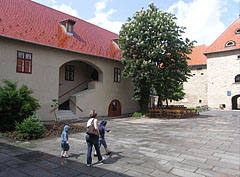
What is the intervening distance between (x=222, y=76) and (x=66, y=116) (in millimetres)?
28066

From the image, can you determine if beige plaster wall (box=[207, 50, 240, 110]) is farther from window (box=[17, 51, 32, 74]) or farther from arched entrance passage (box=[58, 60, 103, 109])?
window (box=[17, 51, 32, 74])

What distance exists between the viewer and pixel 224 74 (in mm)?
32312

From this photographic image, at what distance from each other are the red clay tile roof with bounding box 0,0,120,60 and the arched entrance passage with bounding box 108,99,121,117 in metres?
4.56

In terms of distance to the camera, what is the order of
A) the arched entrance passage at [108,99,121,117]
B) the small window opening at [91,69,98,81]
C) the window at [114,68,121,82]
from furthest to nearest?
the small window opening at [91,69,98,81], the window at [114,68,121,82], the arched entrance passage at [108,99,121,117]

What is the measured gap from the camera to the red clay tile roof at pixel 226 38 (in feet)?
105

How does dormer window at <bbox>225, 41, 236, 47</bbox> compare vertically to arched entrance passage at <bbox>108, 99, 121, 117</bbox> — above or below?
above

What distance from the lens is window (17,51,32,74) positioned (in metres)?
12.6

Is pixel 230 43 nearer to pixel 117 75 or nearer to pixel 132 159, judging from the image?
pixel 117 75

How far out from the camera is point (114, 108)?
19719 mm

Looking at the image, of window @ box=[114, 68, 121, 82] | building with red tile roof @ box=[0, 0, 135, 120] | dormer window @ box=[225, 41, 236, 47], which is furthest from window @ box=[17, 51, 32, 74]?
dormer window @ box=[225, 41, 236, 47]

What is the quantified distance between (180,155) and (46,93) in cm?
A: 1069

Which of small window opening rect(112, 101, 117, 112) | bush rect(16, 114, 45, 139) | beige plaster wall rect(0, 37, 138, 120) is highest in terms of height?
beige plaster wall rect(0, 37, 138, 120)

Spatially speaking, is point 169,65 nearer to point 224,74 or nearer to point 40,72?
point 40,72

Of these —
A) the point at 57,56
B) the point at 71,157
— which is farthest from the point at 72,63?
the point at 71,157
